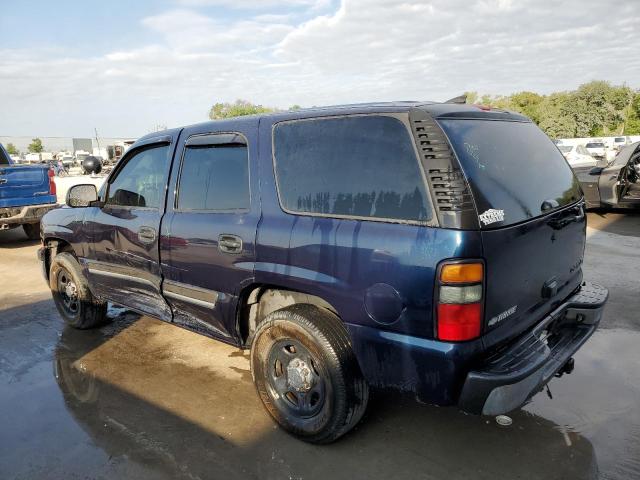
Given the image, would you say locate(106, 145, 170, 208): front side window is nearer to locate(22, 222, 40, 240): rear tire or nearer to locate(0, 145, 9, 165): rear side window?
locate(22, 222, 40, 240): rear tire

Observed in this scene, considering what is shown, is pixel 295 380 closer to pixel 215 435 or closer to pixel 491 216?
pixel 215 435

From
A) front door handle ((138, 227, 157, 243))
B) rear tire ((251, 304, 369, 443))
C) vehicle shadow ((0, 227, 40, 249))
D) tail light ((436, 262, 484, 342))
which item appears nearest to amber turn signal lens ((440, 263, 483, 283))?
tail light ((436, 262, 484, 342))

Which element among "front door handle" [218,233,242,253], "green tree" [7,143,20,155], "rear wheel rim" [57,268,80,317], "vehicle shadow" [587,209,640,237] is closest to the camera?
"front door handle" [218,233,242,253]

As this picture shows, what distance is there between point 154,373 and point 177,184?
1.52m

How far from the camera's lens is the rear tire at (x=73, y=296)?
4.53m

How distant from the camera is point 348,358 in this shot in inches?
102

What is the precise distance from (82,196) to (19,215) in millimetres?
5466

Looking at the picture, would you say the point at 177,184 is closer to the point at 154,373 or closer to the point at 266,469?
the point at 154,373

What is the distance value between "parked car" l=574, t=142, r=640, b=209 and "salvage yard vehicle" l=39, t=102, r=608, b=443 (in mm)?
7238

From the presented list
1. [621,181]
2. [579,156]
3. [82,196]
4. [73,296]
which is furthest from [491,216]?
[579,156]

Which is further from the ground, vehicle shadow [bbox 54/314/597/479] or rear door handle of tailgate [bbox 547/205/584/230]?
rear door handle of tailgate [bbox 547/205/584/230]

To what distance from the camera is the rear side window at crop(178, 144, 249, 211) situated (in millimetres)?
3092

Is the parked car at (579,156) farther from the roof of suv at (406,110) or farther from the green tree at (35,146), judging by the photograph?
the green tree at (35,146)

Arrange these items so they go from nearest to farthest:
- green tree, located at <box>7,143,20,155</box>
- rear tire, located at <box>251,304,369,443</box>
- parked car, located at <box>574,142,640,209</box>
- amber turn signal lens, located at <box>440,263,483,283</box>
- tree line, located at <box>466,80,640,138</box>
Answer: amber turn signal lens, located at <box>440,263,483,283</box>
rear tire, located at <box>251,304,369,443</box>
parked car, located at <box>574,142,640,209</box>
tree line, located at <box>466,80,640,138</box>
green tree, located at <box>7,143,20,155</box>
